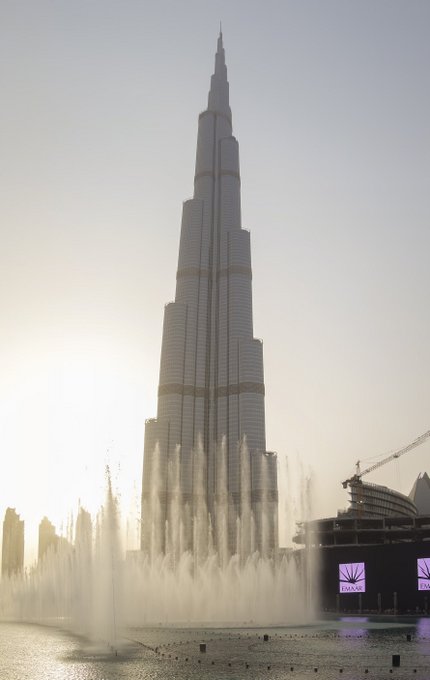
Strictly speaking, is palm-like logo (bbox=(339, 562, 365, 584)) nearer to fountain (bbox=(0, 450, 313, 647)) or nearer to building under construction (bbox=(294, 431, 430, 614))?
building under construction (bbox=(294, 431, 430, 614))

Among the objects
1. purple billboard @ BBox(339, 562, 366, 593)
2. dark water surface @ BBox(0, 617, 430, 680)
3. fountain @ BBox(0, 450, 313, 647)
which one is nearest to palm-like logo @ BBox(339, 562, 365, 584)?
purple billboard @ BBox(339, 562, 366, 593)

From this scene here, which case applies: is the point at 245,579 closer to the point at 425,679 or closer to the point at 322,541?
the point at 322,541

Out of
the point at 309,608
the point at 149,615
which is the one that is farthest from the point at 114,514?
the point at 309,608

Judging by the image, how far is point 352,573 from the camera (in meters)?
111

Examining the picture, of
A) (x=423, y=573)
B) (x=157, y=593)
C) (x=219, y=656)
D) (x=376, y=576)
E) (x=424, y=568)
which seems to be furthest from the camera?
(x=376, y=576)

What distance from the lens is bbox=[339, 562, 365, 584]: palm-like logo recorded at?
362 ft

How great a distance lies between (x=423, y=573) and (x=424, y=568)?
71 centimetres

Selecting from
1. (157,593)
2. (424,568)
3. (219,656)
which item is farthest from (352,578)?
(219,656)

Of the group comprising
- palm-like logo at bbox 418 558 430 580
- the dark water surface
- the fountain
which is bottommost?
the fountain

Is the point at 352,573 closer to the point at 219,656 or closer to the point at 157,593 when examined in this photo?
the point at 157,593

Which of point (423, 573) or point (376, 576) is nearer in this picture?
point (423, 573)

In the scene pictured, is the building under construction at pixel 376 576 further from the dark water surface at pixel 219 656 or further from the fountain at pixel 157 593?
the dark water surface at pixel 219 656

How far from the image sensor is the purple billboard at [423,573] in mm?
101688

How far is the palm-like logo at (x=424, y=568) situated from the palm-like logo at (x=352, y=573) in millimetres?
9984
